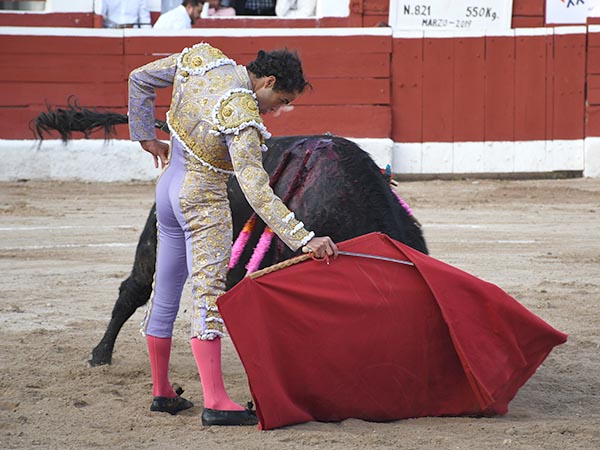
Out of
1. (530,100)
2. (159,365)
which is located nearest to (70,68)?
(530,100)

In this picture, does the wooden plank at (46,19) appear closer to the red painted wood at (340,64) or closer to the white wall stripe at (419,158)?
the red painted wood at (340,64)

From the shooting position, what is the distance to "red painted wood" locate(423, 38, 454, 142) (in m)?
8.59

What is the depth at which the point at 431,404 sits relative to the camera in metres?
2.72

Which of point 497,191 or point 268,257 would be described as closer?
point 268,257

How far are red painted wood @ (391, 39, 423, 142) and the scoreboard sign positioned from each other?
33 centimetres

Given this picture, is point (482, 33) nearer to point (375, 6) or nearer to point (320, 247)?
point (375, 6)

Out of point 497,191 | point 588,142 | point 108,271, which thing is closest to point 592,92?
point 588,142

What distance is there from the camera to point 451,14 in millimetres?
8555

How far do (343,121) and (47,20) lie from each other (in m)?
2.45

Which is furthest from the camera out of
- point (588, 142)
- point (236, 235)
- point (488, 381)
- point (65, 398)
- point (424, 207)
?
point (588, 142)

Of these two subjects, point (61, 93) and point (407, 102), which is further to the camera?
point (407, 102)

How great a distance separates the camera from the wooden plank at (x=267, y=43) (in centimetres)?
837

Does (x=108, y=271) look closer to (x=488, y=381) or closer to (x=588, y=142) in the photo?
(x=488, y=381)

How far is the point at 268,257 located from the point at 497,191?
518cm
